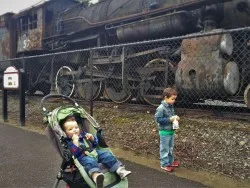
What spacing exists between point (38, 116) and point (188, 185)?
5391 millimetres

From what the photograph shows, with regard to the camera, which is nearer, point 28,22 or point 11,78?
point 11,78

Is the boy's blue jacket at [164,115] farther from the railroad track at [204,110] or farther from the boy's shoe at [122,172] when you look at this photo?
the railroad track at [204,110]

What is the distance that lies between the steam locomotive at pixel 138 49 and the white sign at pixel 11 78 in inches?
66.5

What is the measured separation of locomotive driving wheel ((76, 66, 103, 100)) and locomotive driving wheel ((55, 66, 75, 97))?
1.50ft

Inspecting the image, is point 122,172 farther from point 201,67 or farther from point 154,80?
point 154,80

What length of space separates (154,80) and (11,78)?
11.7 feet

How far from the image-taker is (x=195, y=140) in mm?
5137

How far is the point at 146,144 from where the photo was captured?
553cm

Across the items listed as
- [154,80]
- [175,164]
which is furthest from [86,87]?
[175,164]

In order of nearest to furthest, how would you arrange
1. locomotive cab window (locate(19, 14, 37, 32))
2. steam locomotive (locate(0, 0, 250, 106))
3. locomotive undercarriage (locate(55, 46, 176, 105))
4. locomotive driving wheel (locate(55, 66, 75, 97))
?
steam locomotive (locate(0, 0, 250, 106)), locomotive undercarriage (locate(55, 46, 176, 105)), locomotive driving wheel (locate(55, 66, 75, 97)), locomotive cab window (locate(19, 14, 37, 32))

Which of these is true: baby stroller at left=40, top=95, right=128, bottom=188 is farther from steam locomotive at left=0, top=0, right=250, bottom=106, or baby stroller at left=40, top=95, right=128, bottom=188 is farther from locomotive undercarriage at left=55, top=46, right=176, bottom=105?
locomotive undercarriage at left=55, top=46, right=176, bottom=105

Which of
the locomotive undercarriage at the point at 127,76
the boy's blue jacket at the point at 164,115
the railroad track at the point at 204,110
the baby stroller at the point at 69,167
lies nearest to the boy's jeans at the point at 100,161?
the baby stroller at the point at 69,167

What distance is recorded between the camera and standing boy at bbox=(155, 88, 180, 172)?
14.5ft

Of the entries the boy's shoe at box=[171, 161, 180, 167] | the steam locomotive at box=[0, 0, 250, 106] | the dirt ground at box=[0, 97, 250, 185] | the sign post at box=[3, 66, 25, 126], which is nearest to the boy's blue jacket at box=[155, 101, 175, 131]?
the boy's shoe at box=[171, 161, 180, 167]
